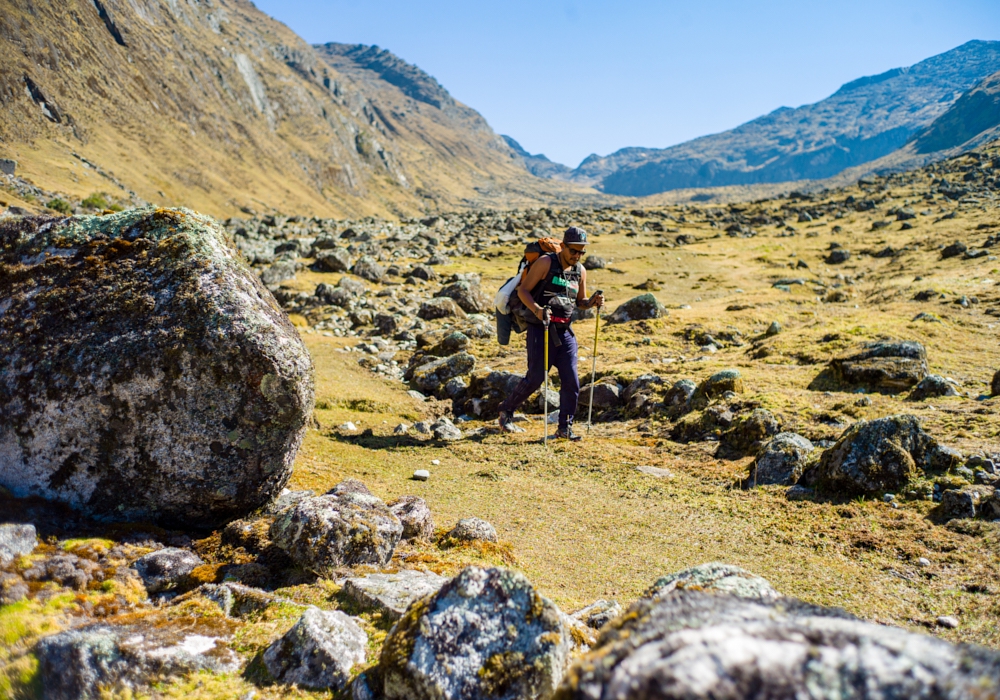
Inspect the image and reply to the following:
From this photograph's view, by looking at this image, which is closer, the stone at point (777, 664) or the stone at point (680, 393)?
the stone at point (777, 664)

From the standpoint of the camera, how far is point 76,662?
2783 mm

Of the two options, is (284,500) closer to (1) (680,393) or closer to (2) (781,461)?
(2) (781,461)

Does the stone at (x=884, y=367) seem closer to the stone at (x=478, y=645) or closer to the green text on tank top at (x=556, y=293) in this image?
the green text on tank top at (x=556, y=293)

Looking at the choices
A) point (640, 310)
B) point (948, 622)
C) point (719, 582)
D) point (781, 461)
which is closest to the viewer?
point (719, 582)

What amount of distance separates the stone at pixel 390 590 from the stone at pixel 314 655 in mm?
435

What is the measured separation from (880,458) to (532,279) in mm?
5239

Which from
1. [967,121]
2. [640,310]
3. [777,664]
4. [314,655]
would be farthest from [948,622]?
[967,121]

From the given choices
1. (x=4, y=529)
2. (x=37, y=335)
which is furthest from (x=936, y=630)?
(x=37, y=335)

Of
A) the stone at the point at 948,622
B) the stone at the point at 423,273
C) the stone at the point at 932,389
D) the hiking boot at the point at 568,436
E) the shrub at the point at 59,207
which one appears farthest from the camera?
the shrub at the point at 59,207

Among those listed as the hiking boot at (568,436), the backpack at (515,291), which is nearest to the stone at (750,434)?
the hiking boot at (568,436)

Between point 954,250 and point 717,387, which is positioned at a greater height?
point 954,250

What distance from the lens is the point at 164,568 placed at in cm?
411

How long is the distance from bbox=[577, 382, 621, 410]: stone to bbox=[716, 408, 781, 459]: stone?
2.62 m

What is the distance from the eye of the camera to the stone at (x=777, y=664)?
4.99 ft
